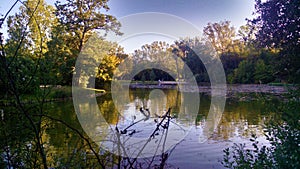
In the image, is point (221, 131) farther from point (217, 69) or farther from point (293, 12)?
point (217, 69)

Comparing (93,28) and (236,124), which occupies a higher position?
(93,28)

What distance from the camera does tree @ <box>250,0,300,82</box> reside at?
222 centimetres

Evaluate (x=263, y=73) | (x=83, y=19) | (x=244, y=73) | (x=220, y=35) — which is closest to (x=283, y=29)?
(x=263, y=73)

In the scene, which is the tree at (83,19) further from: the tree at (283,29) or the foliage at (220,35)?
the foliage at (220,35)

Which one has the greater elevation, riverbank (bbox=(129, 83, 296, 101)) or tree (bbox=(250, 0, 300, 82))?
tree (bbox=(250, 0, 300, 82))

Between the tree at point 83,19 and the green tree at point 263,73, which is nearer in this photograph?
the green tree at point 263,73

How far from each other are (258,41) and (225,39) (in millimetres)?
39139

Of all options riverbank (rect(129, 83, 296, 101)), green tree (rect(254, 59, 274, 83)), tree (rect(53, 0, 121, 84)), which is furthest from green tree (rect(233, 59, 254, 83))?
tree (rect(53, 0, 121, 84))

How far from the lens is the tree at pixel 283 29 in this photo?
2.22 meters

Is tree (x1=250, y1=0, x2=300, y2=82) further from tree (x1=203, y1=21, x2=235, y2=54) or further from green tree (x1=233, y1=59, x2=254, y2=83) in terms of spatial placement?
tree (x1=203, y1=21, x2=235, y2=54)

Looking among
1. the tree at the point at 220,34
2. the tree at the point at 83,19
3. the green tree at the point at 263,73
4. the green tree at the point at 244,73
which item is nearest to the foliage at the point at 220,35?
the tree at the point at 220,34

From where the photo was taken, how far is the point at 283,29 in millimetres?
2447

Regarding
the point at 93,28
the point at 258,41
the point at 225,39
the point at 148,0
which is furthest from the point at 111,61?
the point at 225,39

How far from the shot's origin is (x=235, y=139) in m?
5.75
